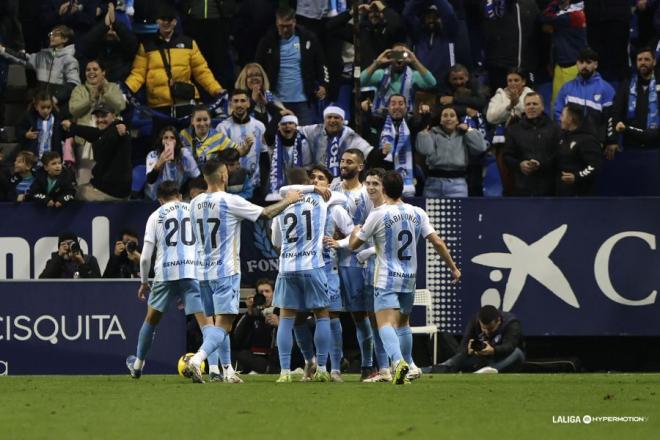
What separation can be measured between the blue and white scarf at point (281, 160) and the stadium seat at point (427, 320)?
7.31 feet

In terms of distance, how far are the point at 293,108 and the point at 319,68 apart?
0.66 m

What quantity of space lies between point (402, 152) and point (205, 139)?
2.54m

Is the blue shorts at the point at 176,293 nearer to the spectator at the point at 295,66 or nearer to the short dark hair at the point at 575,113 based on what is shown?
the spectator at the point at 295,66

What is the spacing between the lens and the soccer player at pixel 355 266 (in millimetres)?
15555

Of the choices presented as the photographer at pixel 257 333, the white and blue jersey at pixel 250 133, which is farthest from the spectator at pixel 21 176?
the photographer at pixel 257 333

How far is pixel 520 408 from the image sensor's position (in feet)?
37.7

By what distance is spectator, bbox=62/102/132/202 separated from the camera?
19.3 m

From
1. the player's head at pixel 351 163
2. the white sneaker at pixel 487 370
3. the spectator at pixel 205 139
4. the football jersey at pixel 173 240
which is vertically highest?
the spectator at pixel 205 139

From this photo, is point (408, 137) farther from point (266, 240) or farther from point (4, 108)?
point (4, 108)

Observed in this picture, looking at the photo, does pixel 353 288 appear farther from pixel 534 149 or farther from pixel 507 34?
pixel 507 34

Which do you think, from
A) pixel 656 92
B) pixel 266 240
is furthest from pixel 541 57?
pixel 266 240

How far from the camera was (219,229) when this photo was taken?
48.2 ft

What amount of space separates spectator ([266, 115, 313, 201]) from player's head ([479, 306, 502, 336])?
2856 millimetres

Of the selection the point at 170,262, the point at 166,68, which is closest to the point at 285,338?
the point at 170,262
